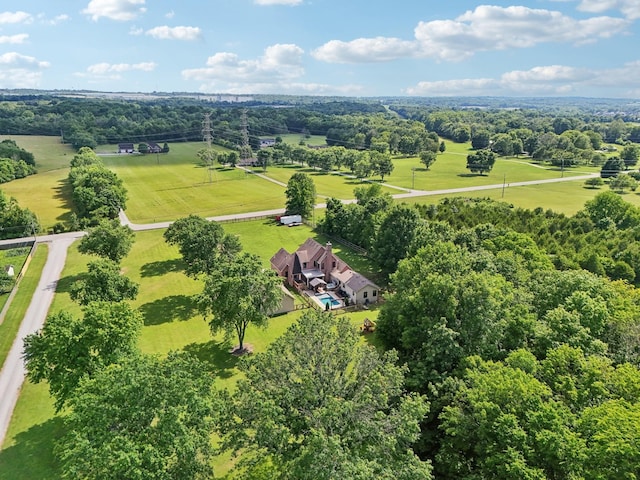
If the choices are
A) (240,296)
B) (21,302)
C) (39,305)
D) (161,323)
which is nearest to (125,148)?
(21,302)

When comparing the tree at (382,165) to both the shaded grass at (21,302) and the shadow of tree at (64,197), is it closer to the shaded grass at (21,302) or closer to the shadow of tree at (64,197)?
the shadow of tree at (64,197)

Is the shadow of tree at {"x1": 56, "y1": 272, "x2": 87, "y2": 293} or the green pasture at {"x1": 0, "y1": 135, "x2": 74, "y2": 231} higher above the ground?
the green pasture at {"x1": 0, "y1": 135, "x2": 74, "y2": 231}

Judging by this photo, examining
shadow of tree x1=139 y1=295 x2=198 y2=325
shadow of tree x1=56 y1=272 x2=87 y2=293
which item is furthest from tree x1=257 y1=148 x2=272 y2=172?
shadow of tree x1=139 y1=295 x2=198 y2=325

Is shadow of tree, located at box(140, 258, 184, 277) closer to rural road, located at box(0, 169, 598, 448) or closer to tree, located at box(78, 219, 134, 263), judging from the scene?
tree, located at box(78, 219, 134, 263)

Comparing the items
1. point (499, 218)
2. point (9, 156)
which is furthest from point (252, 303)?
point (9, 156)

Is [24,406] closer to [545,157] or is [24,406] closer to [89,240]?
[89,240]

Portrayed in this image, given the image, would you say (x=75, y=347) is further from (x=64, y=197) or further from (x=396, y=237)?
(x=64, y=197)

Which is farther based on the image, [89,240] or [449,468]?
[89,240]
